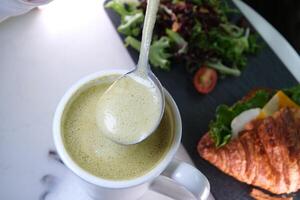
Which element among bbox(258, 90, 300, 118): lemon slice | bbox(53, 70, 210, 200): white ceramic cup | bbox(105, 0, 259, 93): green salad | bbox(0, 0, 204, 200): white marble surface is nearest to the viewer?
bbox(53, 70, 210, 200): white ceramic cup

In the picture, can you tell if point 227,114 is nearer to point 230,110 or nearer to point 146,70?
point 230,110

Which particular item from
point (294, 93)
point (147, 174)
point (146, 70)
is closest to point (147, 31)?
point (146, 70)

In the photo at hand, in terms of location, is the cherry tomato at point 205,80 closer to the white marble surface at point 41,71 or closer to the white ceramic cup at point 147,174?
the white marble surface at point 41,71

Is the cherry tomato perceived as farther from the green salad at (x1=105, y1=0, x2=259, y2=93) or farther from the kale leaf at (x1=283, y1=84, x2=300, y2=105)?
the kale leaf at (x1=283, y1=84, x2=300, y2=105)

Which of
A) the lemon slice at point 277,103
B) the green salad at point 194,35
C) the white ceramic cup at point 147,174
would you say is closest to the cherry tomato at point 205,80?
the green salad at point 194,35

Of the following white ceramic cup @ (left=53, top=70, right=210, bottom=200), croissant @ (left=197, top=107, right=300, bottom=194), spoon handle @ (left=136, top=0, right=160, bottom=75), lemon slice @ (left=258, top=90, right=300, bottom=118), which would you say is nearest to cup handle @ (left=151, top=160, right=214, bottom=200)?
white ceramic cup @ (left=53, top=70, right=210, bottom=200)

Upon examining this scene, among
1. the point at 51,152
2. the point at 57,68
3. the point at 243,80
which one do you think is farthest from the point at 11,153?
the point at 243,80
